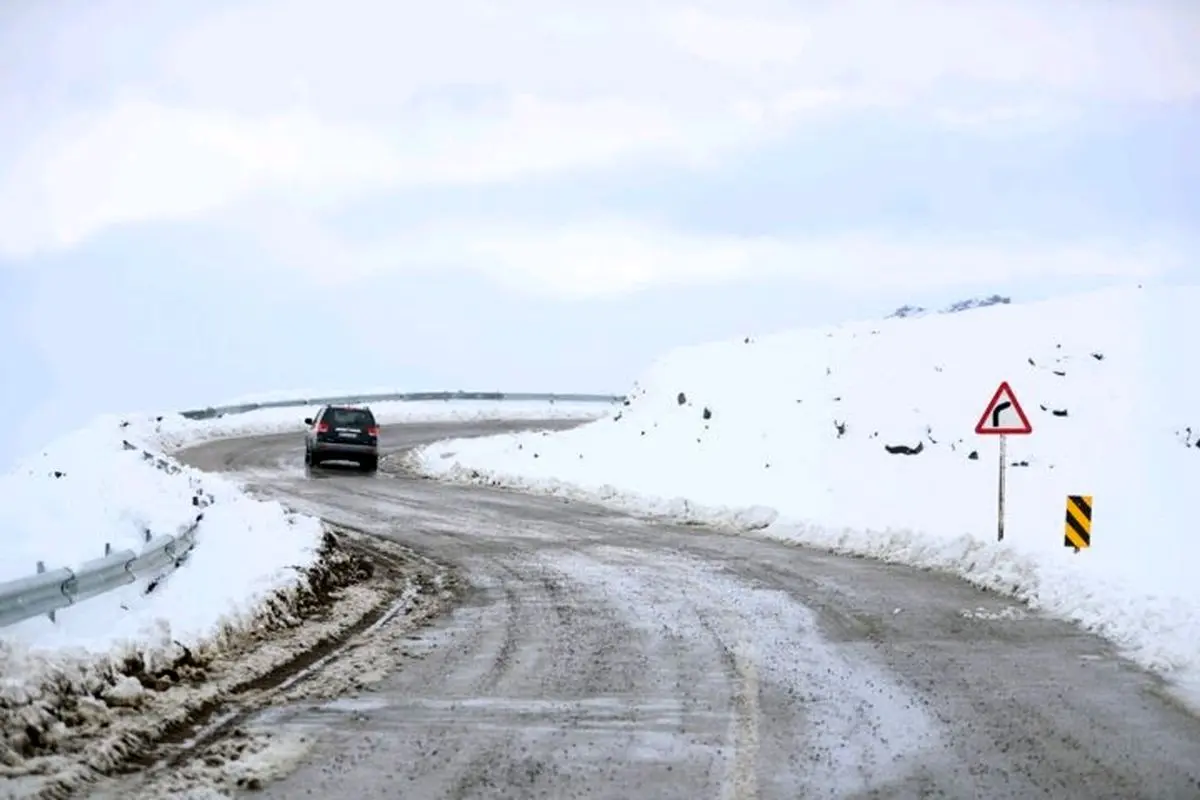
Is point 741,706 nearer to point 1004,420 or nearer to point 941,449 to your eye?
point 1004,420

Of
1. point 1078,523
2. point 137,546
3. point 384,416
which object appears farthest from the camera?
point 384,416

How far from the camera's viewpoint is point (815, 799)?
6.15 m

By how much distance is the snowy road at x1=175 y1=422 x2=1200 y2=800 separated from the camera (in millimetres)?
6535

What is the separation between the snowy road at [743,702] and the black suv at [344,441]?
1815cm

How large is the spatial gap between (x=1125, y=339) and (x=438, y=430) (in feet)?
84.4

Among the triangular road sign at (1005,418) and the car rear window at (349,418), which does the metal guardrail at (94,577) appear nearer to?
the triangular road sign at (1005,418)

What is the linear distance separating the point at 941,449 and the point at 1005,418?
11.1m

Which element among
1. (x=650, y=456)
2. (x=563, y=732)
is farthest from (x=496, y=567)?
(x=650, y=456)

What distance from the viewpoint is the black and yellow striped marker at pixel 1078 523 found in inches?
640

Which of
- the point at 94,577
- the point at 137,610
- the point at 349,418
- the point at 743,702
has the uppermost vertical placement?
the point at 349,418

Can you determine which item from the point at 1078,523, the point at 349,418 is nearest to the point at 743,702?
the point at 1078,523

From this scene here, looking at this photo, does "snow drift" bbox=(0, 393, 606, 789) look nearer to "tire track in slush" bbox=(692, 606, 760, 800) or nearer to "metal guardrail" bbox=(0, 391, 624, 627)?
"metal guardrail" bbox=(0, 391, 624, 627)

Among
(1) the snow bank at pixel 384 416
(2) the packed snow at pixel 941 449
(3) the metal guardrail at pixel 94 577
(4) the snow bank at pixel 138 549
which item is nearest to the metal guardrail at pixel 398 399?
(1) the snow bank at pixel 384 416

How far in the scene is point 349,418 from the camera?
110 ft
